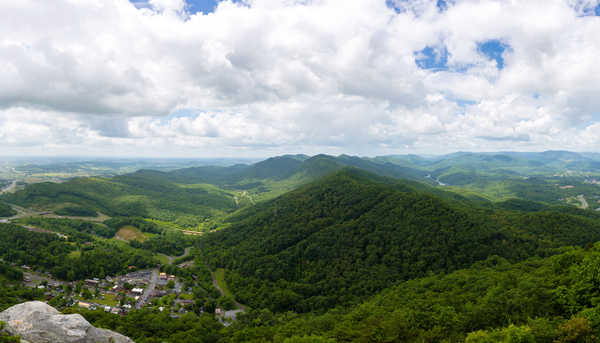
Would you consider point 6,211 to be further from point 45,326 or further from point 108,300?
point 45,326

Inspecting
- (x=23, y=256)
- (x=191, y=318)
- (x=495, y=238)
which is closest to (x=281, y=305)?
(x=191, y=318)

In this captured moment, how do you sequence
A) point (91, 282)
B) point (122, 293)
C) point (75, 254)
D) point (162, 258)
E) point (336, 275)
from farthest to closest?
1. point (162, 258)
2. point (75, 254)
3. point (336, 275)
4. point (91, 282)
5. point (122, 293)

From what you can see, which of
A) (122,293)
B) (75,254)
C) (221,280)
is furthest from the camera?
(75,254)

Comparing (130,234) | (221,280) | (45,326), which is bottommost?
(221,280)

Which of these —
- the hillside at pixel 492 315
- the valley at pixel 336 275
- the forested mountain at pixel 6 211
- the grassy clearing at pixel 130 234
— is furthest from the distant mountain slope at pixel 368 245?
the forested mountain at pixel 6 211

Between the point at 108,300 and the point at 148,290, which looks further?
the point at 148,290

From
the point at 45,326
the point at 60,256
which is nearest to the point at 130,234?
the point at 60,256

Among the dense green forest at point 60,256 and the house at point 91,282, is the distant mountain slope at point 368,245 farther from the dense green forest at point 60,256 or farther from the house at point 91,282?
the house at point 91,282

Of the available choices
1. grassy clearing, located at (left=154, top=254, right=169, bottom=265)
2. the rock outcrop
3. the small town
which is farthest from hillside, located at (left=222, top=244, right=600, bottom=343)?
grassy clearing, located at (left=154, top=254, right=169, bottom=265)
